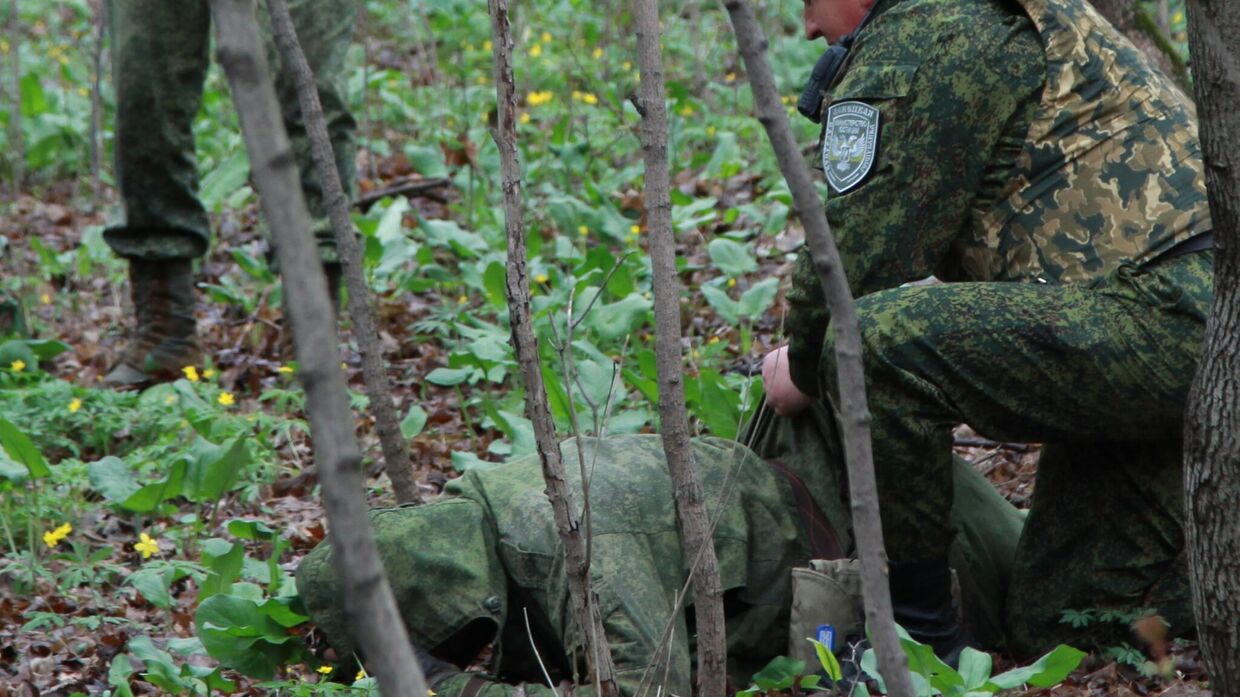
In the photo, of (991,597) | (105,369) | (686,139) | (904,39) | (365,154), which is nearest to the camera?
(904,39)

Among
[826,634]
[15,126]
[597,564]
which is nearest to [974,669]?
[826,634]

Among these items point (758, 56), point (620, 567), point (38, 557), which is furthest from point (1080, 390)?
point (38, 557)

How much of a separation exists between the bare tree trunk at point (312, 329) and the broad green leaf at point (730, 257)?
350 centimetres

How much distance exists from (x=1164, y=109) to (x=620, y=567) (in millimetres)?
1410

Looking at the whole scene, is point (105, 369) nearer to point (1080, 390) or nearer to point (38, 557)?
point (38, 557)

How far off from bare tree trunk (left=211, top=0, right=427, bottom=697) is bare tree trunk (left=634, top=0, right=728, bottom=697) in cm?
105

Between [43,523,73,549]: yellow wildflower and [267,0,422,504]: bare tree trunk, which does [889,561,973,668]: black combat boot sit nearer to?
[267,0,422,504]: bare tree trunk

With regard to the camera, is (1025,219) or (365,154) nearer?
(1025,219)

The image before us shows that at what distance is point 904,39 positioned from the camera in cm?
268

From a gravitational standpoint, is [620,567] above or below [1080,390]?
below

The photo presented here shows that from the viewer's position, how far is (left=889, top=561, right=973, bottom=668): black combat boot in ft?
8.77

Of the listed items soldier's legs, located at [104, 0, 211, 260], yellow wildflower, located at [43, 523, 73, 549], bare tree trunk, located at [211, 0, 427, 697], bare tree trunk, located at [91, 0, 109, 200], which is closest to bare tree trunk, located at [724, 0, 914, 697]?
bare tree trunk, located at [211, 0, 427, 697]

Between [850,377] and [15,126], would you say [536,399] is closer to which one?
[850,377]

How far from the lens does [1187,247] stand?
2580 mm
